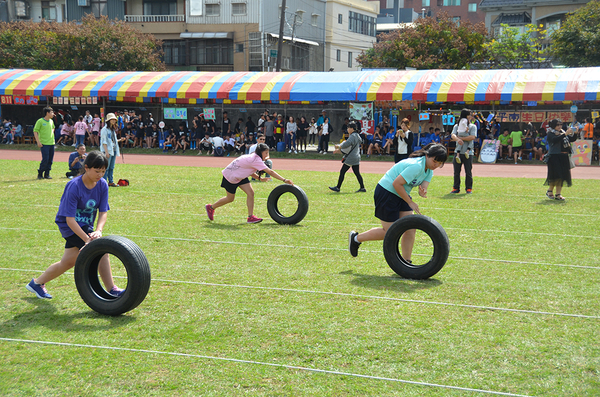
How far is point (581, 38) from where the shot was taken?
36469 mm

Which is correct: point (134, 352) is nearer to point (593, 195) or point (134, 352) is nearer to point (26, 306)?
point (26, 306)

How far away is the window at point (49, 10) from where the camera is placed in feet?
183

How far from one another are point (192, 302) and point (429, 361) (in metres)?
2.41

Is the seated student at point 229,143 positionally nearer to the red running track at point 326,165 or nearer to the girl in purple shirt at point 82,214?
the red running track at point 326,165

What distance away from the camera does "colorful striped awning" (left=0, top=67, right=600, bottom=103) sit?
2417 centimetres

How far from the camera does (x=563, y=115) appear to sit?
977 inches

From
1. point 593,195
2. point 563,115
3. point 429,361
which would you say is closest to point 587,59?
point 563,115

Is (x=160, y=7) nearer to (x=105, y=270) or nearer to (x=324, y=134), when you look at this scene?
(x=324, y=134)

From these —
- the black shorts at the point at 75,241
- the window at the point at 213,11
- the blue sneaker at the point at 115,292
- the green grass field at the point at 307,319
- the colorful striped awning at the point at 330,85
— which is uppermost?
the window at the point at 213,11

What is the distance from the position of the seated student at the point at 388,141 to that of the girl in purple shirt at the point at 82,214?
865 inches

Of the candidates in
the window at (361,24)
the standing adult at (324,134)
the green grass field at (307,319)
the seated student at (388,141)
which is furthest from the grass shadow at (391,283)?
the window at (361,24)

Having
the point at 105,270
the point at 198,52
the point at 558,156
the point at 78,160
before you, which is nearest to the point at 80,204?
the point at 105,270

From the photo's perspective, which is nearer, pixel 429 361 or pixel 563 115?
pixel 429 361

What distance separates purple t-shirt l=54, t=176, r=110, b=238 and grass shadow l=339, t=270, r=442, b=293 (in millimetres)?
2762
